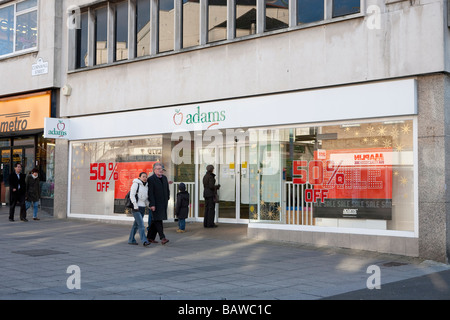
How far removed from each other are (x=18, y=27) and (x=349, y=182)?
47.8 ft

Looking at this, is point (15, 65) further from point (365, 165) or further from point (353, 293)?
point (353, 293)

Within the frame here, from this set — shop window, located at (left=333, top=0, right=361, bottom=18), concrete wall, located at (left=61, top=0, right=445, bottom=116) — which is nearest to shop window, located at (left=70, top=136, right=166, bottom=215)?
concrete wall, located at (left=61, top=0, right=445, bottom=116)

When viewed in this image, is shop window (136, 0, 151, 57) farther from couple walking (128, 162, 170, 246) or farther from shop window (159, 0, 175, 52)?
couple walking (128, 162, 170, 246)

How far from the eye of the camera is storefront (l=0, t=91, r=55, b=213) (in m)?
20.0

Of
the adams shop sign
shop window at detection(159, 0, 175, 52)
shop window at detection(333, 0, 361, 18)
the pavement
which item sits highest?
shop window at detection(159, 0, 175, 52)

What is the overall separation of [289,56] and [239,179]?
4.81m

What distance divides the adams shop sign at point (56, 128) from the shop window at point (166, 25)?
4.33m

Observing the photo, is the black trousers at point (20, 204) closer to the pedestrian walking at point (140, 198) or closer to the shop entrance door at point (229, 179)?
the shop entrance door at point (229, 179)

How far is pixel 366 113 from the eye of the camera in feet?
39.8

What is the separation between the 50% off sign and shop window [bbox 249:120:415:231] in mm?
5484

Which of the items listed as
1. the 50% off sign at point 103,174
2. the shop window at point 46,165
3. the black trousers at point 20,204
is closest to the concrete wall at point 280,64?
the 50% off sign at point 103,174

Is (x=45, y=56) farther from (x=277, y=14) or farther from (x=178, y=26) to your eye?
(x=277, y=14)

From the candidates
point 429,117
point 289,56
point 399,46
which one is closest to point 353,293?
point 429,117

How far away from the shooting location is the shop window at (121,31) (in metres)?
17.9
